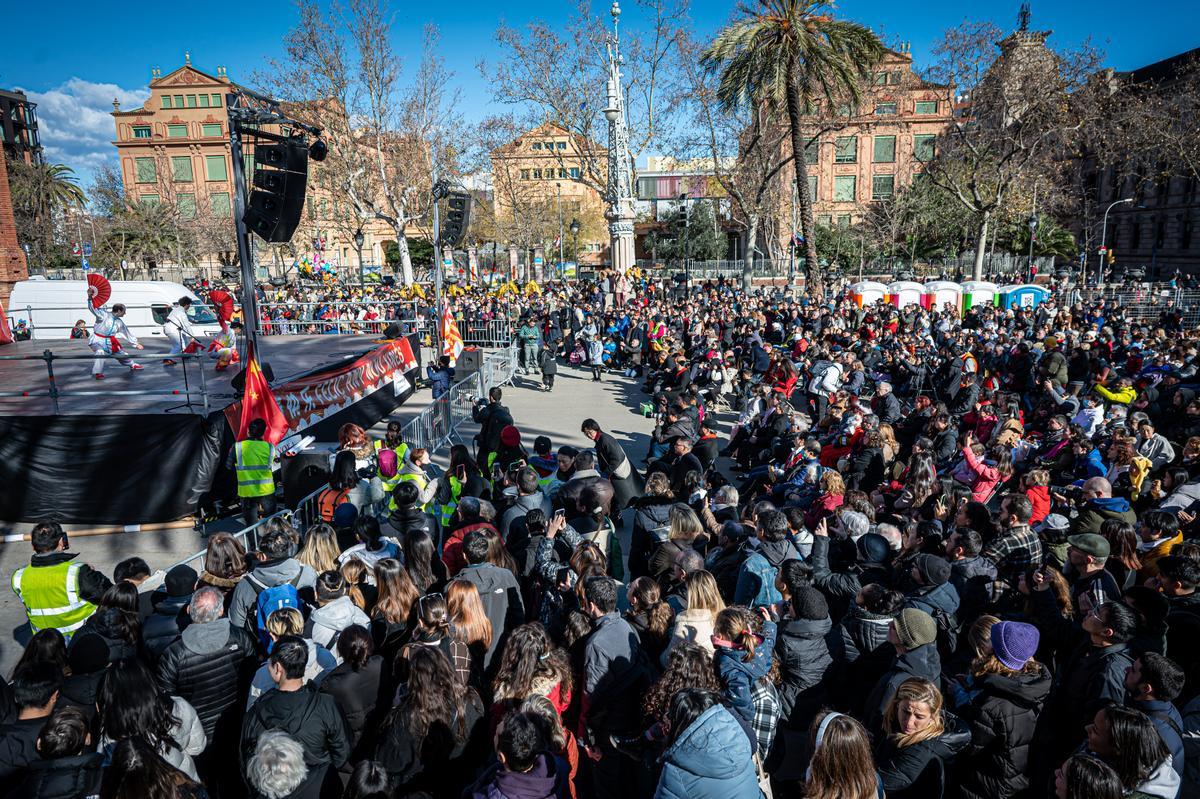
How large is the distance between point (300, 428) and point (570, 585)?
667 centimetres

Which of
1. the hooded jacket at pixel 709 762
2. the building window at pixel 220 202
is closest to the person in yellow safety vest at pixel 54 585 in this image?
the hooded jacket at pixel 709 762

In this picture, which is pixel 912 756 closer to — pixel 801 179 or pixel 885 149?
pixel 801 179

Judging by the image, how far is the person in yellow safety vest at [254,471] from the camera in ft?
27.1

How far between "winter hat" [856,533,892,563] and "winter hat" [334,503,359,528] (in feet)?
14.2

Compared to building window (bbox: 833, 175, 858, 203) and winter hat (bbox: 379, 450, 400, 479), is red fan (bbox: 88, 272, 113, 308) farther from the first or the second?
building window (bbox: 833, 175, 858, 203)

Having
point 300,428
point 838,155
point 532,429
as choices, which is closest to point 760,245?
point 838,155

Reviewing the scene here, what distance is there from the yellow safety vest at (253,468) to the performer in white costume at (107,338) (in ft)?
17.5

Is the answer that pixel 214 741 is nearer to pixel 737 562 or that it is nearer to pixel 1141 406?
pixel 737 562

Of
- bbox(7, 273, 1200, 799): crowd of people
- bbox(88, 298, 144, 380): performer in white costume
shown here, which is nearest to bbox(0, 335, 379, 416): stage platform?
bbox(88, 298, 144, 380): performer in white costume

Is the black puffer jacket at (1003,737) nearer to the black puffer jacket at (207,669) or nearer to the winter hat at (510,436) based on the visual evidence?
the black puffer jacket at (207,669)

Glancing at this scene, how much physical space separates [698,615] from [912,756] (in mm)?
1267

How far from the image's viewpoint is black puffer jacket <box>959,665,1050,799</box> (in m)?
3.30

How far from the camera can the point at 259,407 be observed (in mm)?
8898

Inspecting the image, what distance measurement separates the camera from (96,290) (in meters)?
13.4
